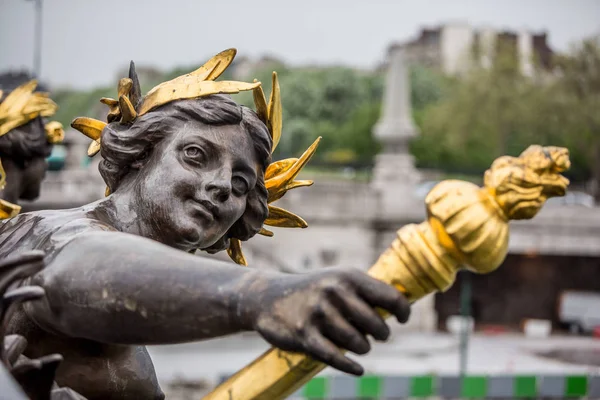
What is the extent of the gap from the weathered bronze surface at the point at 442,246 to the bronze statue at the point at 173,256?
8.0 inches

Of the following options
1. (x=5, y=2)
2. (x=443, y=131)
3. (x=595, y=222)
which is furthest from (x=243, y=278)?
(x=443, y=131)

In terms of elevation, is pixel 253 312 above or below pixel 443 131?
above

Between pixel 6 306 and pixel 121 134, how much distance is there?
694mm

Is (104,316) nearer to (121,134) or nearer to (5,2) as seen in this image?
(121,134)

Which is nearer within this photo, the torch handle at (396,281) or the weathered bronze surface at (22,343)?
the weathered bronze surface at (22,343)

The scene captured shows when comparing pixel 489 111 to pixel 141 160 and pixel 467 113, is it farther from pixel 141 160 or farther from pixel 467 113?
pixel 141 160

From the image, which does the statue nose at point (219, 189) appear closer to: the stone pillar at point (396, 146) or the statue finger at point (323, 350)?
the statue finger at point (323, 350)

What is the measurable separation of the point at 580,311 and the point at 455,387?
15.4 m

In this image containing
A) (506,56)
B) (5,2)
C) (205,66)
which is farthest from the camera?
(506,56)

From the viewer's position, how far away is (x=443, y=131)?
51.1 m

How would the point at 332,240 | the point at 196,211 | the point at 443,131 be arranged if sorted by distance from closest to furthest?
the point at 196,211
the point at 332,240
the point at 443,131

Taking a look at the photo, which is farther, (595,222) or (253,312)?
(595,222)

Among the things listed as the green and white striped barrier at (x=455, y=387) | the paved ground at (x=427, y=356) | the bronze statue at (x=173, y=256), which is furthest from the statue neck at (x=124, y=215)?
the paved ground at (x=427, y=356)

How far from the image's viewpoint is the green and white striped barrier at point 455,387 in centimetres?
1755
